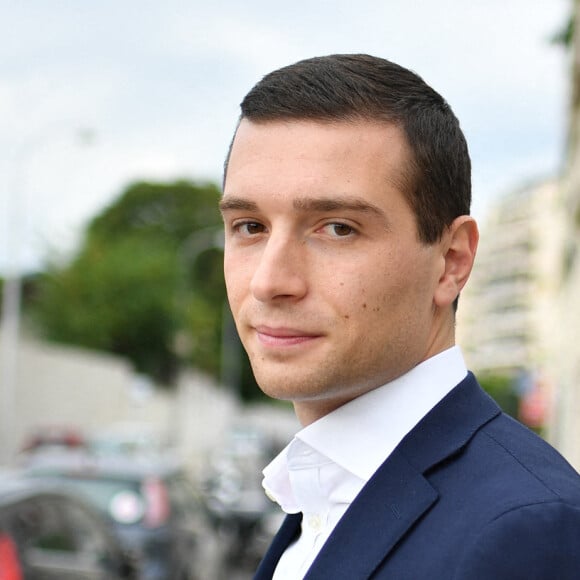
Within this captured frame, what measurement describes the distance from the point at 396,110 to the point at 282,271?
0.31 m

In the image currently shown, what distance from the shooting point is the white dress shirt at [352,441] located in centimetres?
171

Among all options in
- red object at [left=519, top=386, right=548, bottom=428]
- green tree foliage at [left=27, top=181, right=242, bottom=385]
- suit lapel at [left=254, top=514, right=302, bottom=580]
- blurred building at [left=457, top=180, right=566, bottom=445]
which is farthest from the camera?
blurred building at [left=457, top=180, right=566, bottom=445]

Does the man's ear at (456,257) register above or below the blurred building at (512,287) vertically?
above

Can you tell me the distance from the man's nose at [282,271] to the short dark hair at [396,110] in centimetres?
19

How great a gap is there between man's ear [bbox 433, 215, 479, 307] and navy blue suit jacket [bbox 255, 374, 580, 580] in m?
0.15

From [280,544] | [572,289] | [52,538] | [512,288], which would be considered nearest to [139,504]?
[52,538]

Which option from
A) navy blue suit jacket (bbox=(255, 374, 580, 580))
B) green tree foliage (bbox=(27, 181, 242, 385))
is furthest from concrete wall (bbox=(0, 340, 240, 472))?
navy blue suit jacket (bbox=(255, 374, 580, 580))

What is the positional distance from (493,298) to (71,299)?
357 ft

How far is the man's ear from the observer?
180 cm

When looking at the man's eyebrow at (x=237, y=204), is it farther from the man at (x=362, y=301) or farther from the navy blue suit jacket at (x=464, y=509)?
the navy blue suit jacket at (x=464, y=509)

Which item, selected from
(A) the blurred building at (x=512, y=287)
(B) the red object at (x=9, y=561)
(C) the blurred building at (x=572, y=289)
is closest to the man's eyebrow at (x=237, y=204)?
(B) the red object at (x=9, y=561)

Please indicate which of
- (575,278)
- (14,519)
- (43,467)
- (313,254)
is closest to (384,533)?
(313,254)

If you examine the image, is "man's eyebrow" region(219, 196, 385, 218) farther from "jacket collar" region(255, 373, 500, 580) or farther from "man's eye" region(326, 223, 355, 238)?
"jacket collar" region(255, 373, 500, 580)

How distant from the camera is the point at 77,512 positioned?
23.9 ft
